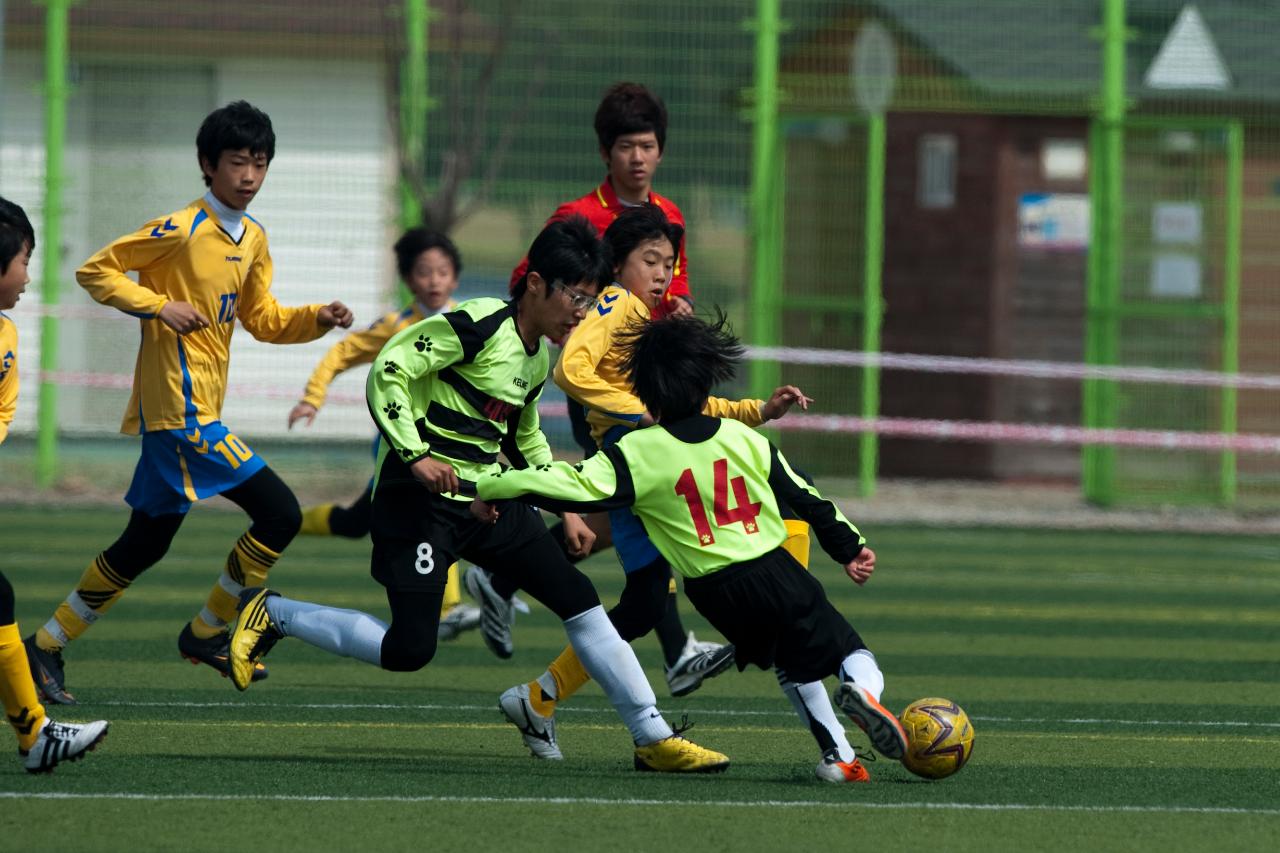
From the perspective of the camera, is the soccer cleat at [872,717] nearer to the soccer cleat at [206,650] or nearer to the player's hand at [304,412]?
the soccer cleat at [206,650]

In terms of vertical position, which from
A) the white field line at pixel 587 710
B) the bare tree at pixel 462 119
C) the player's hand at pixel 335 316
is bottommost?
the white field line at pixel 587 710

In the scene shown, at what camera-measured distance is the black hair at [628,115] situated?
7812mm

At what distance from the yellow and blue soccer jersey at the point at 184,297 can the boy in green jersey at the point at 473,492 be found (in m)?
1.46

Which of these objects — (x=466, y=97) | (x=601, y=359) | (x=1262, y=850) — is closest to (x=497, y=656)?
(x=601, y=359)

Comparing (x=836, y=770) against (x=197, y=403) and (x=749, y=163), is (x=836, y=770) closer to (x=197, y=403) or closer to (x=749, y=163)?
(x=197, y=403)

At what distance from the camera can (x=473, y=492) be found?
6.35 metres

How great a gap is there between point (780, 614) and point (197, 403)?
8.78ft

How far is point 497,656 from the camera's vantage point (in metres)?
8.94

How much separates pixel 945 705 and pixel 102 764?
246 centimetres

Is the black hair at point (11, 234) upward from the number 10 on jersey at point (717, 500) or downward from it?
upward

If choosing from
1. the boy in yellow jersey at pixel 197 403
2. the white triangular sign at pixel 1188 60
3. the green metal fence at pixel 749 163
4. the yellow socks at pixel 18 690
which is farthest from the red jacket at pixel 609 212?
the white triangular sign at pixel 1188 60

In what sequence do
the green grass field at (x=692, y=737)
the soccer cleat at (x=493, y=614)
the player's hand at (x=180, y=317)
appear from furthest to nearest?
the soccer cleat at (x=493, y=614)
the player's hand at (x=180, y=317)
the green grass field at (x=692, y=737)

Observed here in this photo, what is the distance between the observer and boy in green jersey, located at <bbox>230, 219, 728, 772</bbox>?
619cm

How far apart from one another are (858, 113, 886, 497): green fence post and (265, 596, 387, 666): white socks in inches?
426
